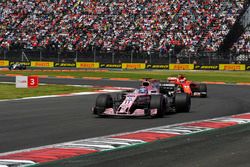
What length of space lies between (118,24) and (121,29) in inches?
41.5

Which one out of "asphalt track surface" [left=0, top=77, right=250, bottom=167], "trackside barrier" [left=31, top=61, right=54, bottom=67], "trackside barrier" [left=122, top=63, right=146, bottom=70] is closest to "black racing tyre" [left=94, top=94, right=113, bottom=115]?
"asphalt track surface" [left=0, top=77, right=250, bottom=167]

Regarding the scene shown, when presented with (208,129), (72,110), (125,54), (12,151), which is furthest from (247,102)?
(125,54)

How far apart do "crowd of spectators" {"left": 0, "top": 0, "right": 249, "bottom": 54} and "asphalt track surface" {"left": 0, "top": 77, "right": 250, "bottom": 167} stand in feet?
123

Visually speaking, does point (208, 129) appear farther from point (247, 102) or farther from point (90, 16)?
point (90, 16)

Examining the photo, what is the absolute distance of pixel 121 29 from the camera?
59438 mm

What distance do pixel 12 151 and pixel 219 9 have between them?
49553 millimetres

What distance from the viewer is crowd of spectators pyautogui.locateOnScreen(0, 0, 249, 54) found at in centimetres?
5572

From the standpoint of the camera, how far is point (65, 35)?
62.0 metres

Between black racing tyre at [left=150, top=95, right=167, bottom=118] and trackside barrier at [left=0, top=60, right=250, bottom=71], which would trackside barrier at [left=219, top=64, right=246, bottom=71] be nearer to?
trackside barrier at [left=0, top=60, right=250, bottom=71]

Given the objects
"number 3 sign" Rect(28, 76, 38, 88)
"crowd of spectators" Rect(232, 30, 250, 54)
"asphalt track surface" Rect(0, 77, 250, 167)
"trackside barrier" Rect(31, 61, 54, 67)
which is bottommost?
"asphalt track surface" Rect(0, 77, 250, 167)

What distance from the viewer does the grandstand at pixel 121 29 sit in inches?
2181

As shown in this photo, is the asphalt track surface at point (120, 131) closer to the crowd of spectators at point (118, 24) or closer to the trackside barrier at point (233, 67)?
the trackside barrier at point (233, 67)

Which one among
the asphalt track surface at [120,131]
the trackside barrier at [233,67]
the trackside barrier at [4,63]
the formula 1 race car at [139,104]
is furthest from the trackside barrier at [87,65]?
the formula 1 race car at [139,104]

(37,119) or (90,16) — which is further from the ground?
(90,16)
